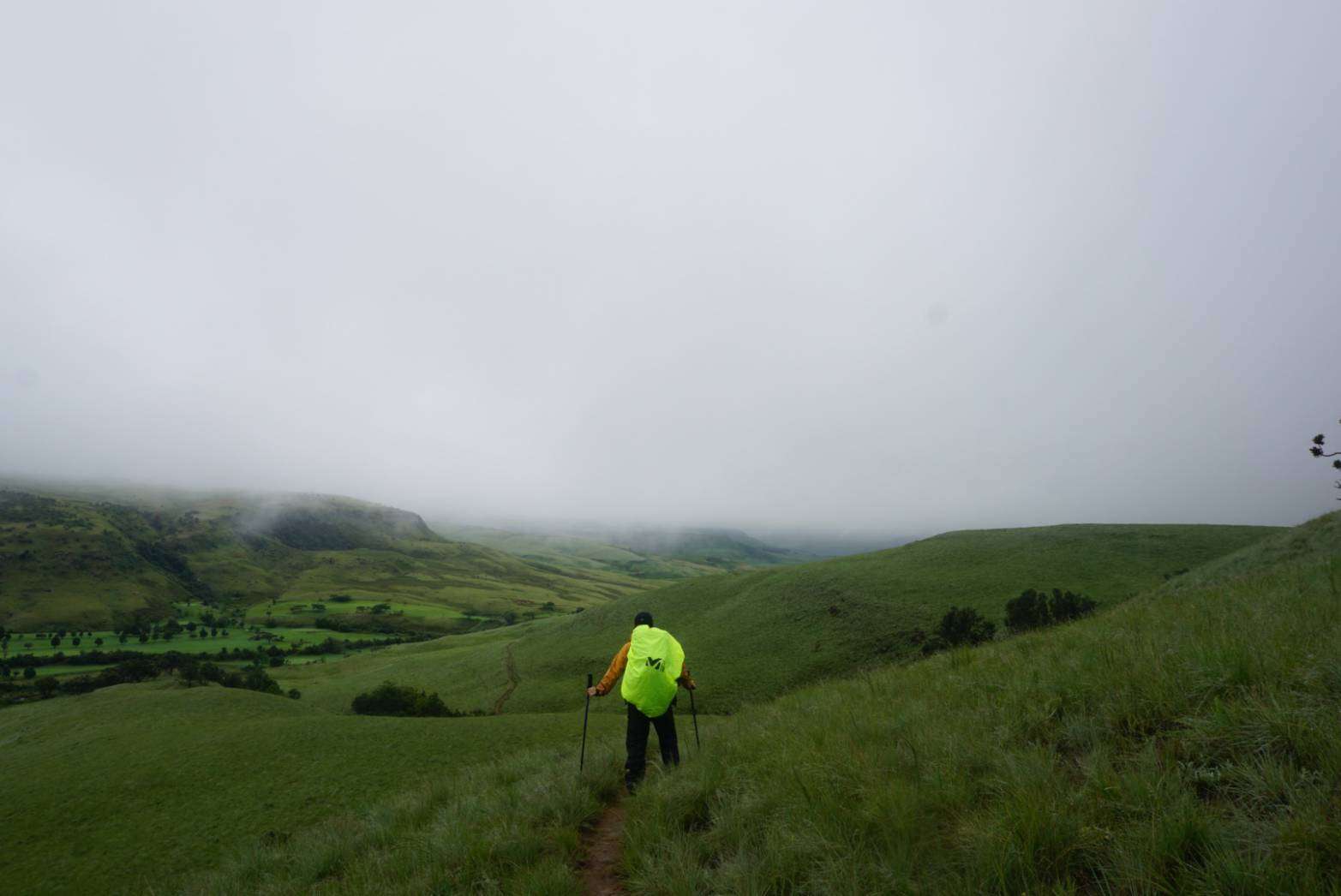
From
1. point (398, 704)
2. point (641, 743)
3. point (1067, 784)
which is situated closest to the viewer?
point (1067, 784)

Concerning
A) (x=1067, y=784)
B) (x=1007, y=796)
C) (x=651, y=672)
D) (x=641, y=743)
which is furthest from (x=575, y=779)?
(x=1067, y=784)

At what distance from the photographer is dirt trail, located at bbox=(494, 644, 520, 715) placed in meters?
50.9

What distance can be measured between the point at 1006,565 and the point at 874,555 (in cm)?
1914

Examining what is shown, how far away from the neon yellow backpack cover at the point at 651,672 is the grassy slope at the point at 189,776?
4930 mm

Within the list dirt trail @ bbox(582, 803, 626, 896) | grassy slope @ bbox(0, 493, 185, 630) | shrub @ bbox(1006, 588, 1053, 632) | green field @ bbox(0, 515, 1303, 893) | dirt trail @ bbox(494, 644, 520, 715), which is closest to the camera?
green field @ bbox(0, 515, 1303, 893)

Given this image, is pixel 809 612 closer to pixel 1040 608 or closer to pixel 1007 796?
pixel 1040 608

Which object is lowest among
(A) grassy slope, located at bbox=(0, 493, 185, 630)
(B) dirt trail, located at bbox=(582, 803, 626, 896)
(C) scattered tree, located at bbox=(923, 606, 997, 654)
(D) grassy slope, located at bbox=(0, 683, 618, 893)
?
(A) grassy slope, located at bbox=(0, 493, 185, 630)

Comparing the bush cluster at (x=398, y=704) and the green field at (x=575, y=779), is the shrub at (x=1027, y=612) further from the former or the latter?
the bush cluster at (x=398, y=704)

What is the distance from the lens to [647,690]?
30.1 feet

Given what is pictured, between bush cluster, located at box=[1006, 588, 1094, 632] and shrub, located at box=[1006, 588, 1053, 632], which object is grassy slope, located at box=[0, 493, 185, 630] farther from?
bush cluster, located at box=[1006, 588, 1094, 632]

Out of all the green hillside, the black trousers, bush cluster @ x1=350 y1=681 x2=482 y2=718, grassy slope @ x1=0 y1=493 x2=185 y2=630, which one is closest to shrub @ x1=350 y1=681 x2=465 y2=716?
bush cluster @ x1=350 y1=681 x2=482 y2=718

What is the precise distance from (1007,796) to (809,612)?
56.4 metres

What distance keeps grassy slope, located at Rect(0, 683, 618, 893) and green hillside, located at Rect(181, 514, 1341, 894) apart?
608cm

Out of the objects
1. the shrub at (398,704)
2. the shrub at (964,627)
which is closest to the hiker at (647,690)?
the shrub at (964,627)
